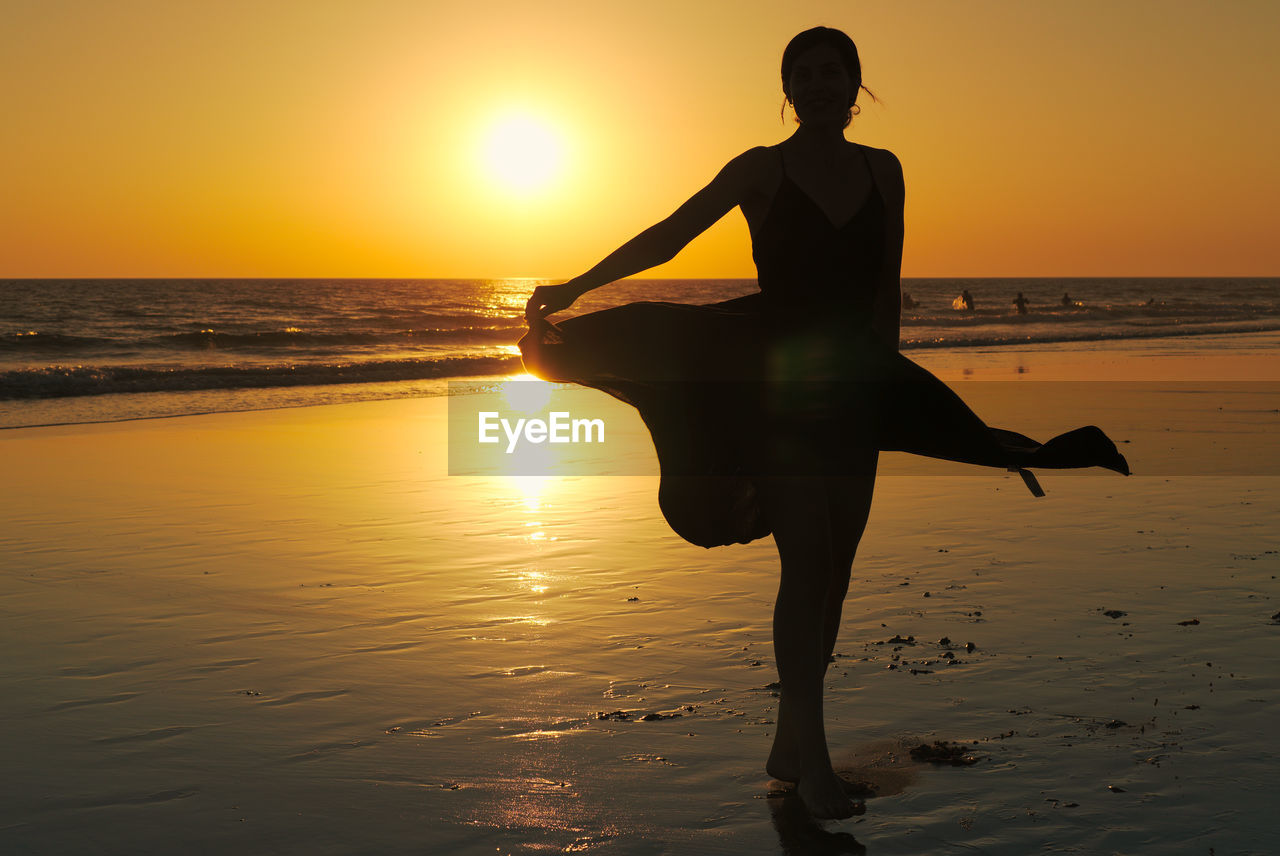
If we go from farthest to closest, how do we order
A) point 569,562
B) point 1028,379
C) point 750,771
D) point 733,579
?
point 1028,379 < point 569,562 < point 733,579 < point 750,771

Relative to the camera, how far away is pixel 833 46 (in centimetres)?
296

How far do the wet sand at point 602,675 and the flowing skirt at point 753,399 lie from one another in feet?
2.66

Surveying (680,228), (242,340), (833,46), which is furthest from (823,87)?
(242,340)

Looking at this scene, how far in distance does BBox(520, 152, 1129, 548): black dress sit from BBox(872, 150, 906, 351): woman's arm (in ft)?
0.13

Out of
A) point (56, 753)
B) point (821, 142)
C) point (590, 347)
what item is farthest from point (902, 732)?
point (56, 753)

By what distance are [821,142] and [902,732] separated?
1794mm

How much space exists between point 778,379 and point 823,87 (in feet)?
2.57

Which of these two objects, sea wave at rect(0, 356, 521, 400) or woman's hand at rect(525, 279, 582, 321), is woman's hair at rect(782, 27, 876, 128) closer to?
woman's hand at rect(525, 279, 582, 321)

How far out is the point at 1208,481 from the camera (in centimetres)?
793

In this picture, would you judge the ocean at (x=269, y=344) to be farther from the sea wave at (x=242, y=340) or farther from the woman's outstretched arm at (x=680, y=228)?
the woman's outstretched arm at (x=680, y=228)

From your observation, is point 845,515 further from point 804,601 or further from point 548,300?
point 548,300

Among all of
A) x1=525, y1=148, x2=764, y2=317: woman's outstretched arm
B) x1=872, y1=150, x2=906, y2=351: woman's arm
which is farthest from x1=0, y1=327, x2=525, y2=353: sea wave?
x1=872, y1=150, x2=906, y2=351: woman's arm

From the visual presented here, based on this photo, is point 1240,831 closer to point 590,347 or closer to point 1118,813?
point 1118,813

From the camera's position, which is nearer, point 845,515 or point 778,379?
point 778,379
